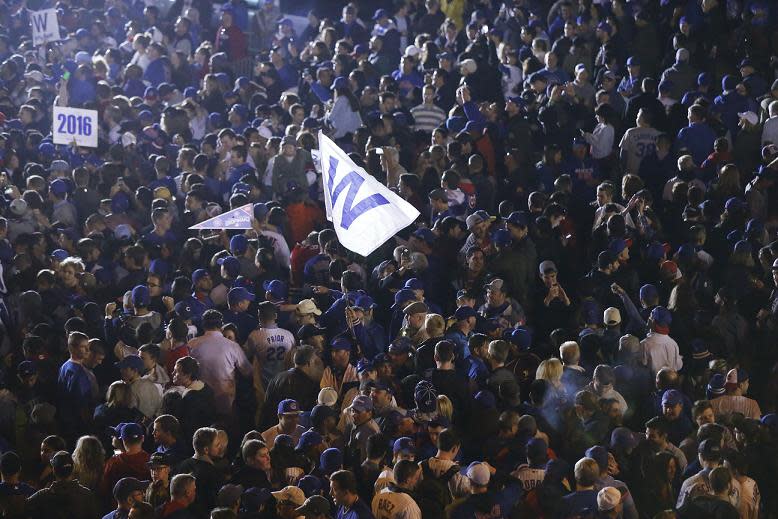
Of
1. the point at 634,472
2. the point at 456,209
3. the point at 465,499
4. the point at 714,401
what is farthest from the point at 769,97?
the point at 465,499

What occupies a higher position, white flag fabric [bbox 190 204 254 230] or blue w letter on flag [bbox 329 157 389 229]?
blue w letter on flag [bbox 329 157 389 229]

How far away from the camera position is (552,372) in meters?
10.8

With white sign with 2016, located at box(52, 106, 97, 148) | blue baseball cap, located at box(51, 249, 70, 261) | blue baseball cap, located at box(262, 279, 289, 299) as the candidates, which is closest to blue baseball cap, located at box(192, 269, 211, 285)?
blue baseball cap, located at box(262, 279, 289, 299)

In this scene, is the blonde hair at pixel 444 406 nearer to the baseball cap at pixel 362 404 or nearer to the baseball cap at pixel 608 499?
the baseball cap at pixel 362 404

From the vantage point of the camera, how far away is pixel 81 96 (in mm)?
19562

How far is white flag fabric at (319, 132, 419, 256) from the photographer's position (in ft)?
36.7

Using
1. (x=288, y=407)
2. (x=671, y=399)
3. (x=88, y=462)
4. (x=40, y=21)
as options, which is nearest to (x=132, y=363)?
(x=88, y=462)

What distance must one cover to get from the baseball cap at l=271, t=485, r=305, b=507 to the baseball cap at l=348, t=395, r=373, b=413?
3.90 ft

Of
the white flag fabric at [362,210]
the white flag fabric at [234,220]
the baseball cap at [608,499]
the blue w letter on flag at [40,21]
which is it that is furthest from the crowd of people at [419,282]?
the blue w letter on flag at [40,21]

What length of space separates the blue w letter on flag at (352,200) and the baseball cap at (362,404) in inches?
72.5

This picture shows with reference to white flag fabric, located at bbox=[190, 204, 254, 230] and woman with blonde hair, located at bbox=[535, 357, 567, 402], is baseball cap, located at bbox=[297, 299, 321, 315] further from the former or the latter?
woman with blonde hair, located at bbox=[535, 357, 567, 402]

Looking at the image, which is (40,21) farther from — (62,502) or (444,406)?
(62,502)

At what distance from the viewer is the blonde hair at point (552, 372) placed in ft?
35.4

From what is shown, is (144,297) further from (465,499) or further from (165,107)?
(165,107)
